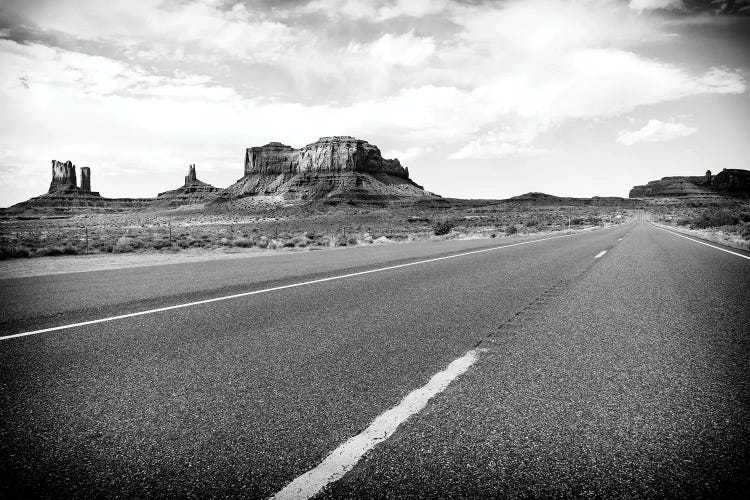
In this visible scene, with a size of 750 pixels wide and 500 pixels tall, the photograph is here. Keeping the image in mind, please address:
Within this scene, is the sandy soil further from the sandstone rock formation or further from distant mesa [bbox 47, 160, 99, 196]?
the sandstone rock formation

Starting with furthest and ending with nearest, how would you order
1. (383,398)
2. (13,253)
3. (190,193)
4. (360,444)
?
(190,193) → (13,253) → (383,398) → (360,444)

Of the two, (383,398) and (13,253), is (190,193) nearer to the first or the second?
(13,253)

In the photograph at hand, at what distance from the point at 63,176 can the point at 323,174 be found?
11170cm

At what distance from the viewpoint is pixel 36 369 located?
349cm

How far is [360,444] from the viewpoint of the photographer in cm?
226

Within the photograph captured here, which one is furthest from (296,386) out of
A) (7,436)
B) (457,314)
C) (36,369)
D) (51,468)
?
(457,314)

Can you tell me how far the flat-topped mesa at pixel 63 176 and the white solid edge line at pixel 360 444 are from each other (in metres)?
214

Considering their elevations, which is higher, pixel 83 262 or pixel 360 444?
pixel 360 444

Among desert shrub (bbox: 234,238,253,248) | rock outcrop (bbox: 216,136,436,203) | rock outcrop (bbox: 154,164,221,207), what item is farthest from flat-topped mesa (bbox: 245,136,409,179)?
desert shrub (bbox: 234,238,253,248)

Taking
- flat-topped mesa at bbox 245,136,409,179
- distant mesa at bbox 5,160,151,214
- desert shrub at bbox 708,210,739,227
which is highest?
flat-topped mesa at bbox 245,136,409,179

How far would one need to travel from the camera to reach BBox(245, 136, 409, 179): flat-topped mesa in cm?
16888

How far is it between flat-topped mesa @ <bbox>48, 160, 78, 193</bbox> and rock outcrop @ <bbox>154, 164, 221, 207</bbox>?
33.3m

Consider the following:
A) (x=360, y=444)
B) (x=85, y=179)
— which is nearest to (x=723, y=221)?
(x=360, y=444)

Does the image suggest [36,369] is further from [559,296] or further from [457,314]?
[559,296]
